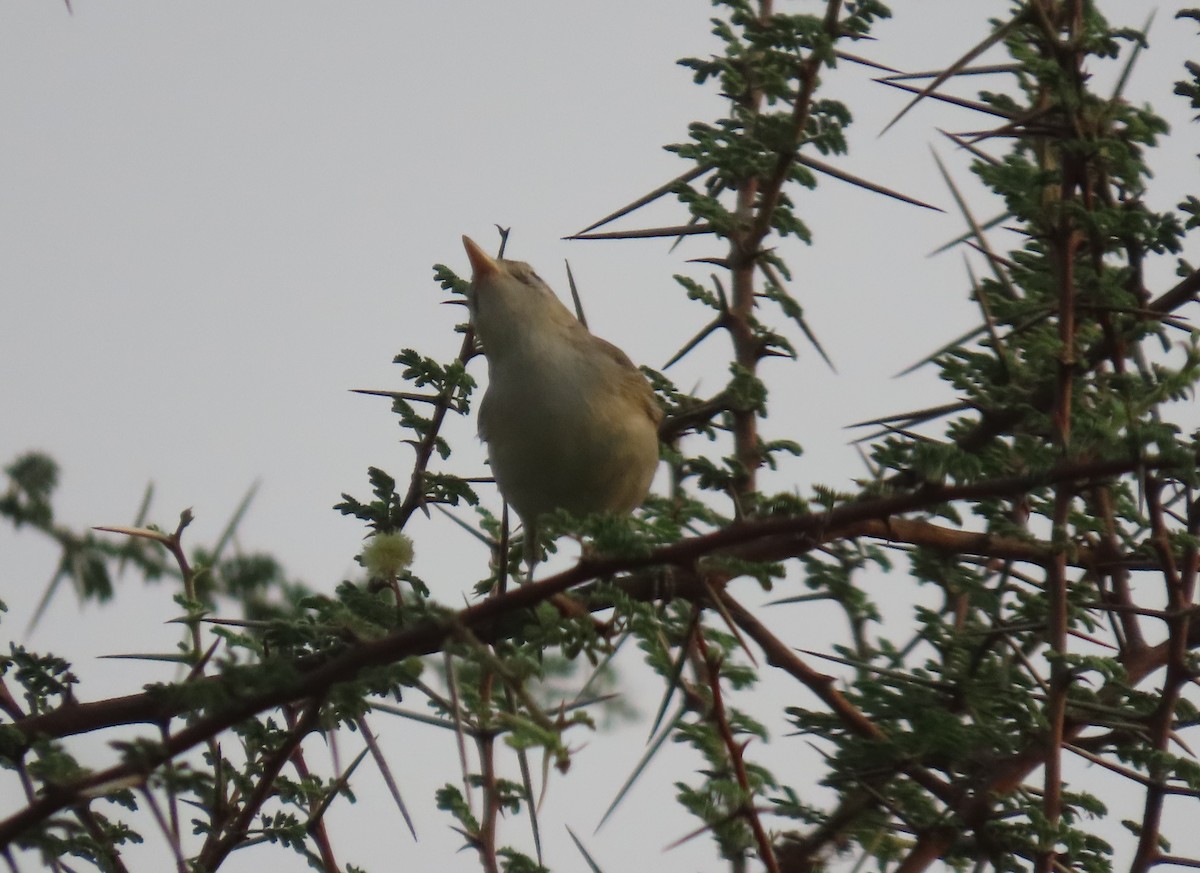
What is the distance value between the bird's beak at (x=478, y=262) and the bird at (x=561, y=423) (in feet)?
0.98

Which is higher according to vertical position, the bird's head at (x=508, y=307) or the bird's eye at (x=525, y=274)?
the bird's eye at (x=525, y=274)

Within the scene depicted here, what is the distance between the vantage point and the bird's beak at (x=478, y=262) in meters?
5.59

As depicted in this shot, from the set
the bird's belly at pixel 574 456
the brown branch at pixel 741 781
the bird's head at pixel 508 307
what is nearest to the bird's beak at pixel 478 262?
the bird's head at pixel 508 307

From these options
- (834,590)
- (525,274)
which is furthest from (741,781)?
(525,274)

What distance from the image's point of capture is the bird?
461 cm

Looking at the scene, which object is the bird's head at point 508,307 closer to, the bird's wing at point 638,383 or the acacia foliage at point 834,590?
the bird's wing at point 638,383

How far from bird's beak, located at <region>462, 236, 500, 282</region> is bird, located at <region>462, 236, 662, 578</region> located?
0.98 feet

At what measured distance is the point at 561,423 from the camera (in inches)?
184

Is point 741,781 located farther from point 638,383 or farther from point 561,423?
point 638,383

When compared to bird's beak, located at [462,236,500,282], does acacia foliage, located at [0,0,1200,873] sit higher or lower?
lower

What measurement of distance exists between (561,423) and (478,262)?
120 centimetres

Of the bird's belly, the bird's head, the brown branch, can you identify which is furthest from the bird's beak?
the brown branch

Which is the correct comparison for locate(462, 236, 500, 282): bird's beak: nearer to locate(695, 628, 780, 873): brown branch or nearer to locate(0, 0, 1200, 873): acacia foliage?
locate(0, 0, 1200, 873): acacia foliage

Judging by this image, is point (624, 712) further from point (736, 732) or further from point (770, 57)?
point (770, 57)
